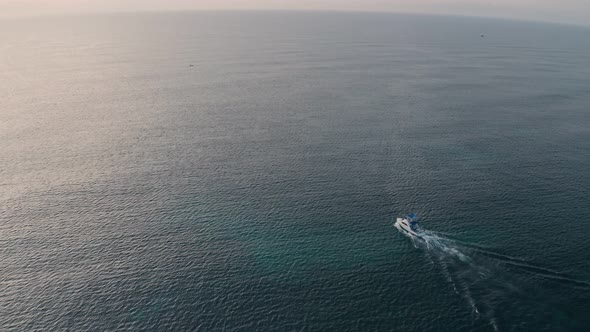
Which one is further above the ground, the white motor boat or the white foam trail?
the white motor boat

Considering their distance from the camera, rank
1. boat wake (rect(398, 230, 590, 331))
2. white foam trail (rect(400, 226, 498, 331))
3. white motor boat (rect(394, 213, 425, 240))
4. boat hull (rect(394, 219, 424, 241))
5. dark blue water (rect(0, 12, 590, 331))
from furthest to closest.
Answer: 1. white motor boat (rect(394, 213, 425, 240))
2. boat hull (rect(394, 219, 424, 241))
3. dark blue water (rect(0, 12, 590, 331))
4. white foam trail (rect(400, 226, 498, 331))
5. boat wake (rect(398, 230, 590, 331))

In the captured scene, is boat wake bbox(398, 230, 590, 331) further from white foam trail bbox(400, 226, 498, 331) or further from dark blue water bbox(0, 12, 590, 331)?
dark blue water bbox(0, 12, 590, 331)

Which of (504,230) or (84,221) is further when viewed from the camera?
(84,221)

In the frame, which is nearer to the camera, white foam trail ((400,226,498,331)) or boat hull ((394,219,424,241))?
white foam trail ((400,226,498,331))

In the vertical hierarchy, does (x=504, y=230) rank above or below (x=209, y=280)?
above

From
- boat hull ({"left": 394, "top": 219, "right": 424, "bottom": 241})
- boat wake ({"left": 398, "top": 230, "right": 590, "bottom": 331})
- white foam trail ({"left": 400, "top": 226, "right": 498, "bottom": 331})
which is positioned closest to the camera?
boat wake ({"left": 398, "top": 230, "right": 590, "bottom": 331})

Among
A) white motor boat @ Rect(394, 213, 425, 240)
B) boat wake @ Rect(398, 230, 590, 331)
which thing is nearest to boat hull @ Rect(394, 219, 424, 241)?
white motor boat @ Rect(394, 213, 425, 240)

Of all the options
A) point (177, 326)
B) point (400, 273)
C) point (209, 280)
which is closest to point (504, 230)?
point (400, 273)

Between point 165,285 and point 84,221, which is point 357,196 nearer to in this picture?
point 165,285
